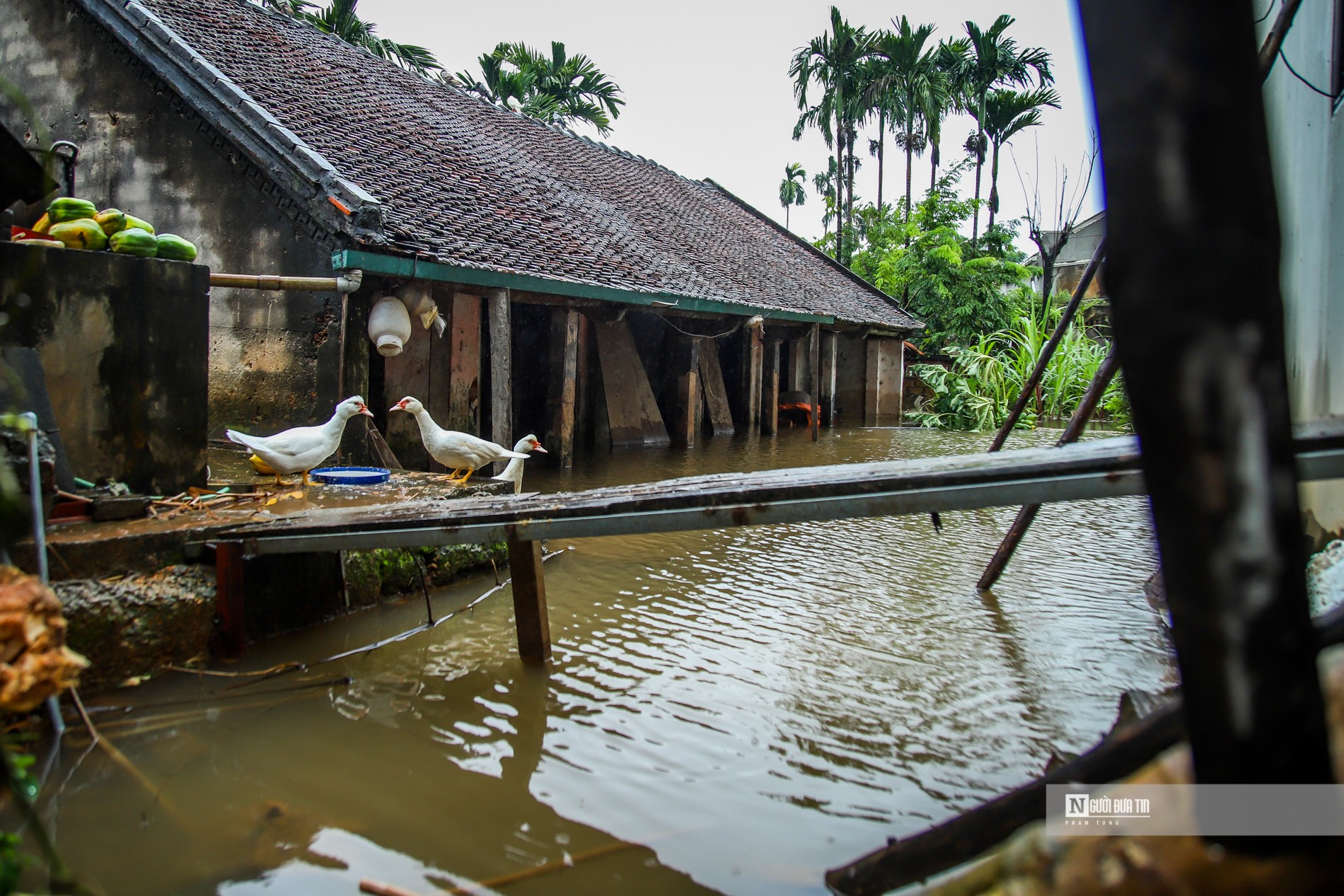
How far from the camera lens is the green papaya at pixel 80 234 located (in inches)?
155

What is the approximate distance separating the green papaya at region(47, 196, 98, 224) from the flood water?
7.74ft

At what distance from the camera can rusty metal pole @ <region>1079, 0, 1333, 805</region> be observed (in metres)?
0.82

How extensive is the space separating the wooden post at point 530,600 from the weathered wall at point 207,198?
16.1ft

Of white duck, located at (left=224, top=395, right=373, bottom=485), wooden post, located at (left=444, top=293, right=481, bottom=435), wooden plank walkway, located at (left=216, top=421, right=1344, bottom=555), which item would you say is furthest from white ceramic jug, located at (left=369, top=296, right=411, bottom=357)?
wooden plank walkway, located at (left=216, top=421, right=1344, bottom=555)

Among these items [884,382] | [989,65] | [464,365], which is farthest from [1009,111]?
[464,365]

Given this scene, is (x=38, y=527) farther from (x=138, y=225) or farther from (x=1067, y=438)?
(x=1067, y=438)

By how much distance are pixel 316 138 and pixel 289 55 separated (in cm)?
292

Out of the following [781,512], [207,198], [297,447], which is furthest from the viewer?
[207,198]

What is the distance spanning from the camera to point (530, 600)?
12.1 feet

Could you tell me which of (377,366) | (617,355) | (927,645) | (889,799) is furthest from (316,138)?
(889,799)

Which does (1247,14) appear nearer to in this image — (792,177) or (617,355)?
(617,355)

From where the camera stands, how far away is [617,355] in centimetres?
1284

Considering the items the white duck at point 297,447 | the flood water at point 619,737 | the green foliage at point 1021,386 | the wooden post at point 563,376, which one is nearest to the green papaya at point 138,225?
the white duck at point 297,447

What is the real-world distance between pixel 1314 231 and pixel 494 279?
6468 millimetres
